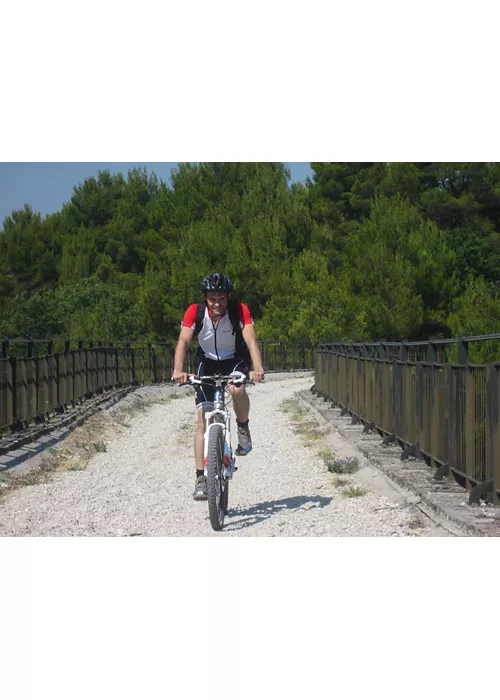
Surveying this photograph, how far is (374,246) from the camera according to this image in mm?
53094

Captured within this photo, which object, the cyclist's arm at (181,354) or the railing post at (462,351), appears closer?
the cyclist's arm at (181,354)

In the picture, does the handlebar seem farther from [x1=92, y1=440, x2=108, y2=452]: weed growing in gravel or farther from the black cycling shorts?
[x1=92, y1=440, x2=108, y2=452]: weed growing in gravel

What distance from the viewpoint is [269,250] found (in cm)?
6544

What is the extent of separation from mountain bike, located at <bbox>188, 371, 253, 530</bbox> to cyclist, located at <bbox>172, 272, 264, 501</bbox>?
107mm

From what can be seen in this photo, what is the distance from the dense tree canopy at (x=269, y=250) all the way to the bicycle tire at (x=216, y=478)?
3498cm

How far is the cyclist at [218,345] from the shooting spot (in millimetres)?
8781

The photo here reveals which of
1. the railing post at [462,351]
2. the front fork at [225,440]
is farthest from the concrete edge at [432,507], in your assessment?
the front fork at [225,440]

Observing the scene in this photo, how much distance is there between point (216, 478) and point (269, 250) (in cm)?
5739

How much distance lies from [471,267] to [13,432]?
136 ft

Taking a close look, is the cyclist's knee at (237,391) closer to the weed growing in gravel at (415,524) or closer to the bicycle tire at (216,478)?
the bicycle tire at (216,478)

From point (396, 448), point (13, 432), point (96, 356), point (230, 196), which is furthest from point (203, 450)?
point (230, 196)

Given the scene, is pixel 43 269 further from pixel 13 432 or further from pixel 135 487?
pixel 135 487

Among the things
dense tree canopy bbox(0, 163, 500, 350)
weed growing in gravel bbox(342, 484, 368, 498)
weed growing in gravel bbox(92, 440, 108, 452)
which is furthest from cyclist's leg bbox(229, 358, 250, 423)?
dense tree canopy bbox(0, 163, 500, 350)

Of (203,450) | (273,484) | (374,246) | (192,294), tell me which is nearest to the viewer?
(203,450)
